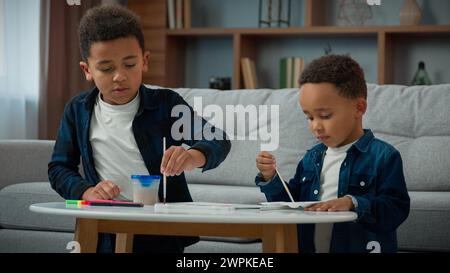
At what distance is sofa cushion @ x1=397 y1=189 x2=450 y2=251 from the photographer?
6.99 ft

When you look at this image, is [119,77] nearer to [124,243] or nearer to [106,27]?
[106,27]

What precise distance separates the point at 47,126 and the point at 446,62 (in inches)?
74.5

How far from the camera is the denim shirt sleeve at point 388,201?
140 centimetres

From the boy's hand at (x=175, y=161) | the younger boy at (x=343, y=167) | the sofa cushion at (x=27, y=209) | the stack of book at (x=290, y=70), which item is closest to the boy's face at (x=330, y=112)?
the younger boy at (x=343, y=167)

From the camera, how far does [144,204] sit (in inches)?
54.0

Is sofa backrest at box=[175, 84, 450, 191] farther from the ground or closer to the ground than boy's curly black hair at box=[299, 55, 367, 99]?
closer to the ground

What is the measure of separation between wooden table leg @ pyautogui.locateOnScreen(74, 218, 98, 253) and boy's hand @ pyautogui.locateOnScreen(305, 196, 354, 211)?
12.8 inches

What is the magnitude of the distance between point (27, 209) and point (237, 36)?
192 centimetres

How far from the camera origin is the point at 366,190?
1.49 m

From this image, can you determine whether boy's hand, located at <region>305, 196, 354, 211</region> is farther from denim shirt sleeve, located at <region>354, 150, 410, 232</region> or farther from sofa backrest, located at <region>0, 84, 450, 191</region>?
sofa backrest, located at <region>0, 84, 450, 191</region>

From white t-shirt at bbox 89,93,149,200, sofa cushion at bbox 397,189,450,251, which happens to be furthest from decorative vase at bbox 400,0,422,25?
white t-shirt at bbox 89,93,149,200

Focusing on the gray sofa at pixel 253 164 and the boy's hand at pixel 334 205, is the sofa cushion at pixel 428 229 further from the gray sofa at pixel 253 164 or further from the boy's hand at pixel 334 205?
the boy's hand at pixel 334 205

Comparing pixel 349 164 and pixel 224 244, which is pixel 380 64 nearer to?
pixel 224 244

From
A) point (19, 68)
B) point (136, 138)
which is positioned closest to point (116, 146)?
point (136, 138)
